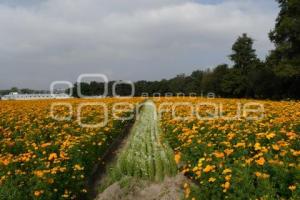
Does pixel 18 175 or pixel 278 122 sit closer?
pixel 18 175

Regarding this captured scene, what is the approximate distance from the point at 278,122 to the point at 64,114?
9.61 m

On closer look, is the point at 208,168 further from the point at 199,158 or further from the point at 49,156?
the point at 49,156

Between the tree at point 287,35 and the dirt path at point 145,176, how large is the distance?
A: 1049 inches

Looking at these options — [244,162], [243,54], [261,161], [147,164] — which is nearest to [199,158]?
[244,162]

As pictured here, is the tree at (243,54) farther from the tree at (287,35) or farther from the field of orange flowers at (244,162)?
the field of orange flowers at (244,162)

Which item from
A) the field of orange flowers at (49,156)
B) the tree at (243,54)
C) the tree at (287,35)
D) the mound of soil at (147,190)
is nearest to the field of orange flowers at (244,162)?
the mound of soil at (147,190)

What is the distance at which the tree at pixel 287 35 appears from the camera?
35562mm

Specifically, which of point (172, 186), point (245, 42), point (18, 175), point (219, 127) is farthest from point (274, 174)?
point (245, 42)

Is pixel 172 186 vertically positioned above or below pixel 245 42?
Result: below

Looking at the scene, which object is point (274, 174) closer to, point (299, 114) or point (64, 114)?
point (299, 114)

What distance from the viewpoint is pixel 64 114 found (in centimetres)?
1728

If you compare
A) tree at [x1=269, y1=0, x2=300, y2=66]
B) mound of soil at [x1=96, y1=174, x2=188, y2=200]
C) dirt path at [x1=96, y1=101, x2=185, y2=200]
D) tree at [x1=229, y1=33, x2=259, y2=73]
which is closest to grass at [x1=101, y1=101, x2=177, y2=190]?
dirt path at [x1=96, y1=101, x2=185, y2=200]

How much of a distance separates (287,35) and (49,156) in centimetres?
3149

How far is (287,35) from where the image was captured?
37219 mm
